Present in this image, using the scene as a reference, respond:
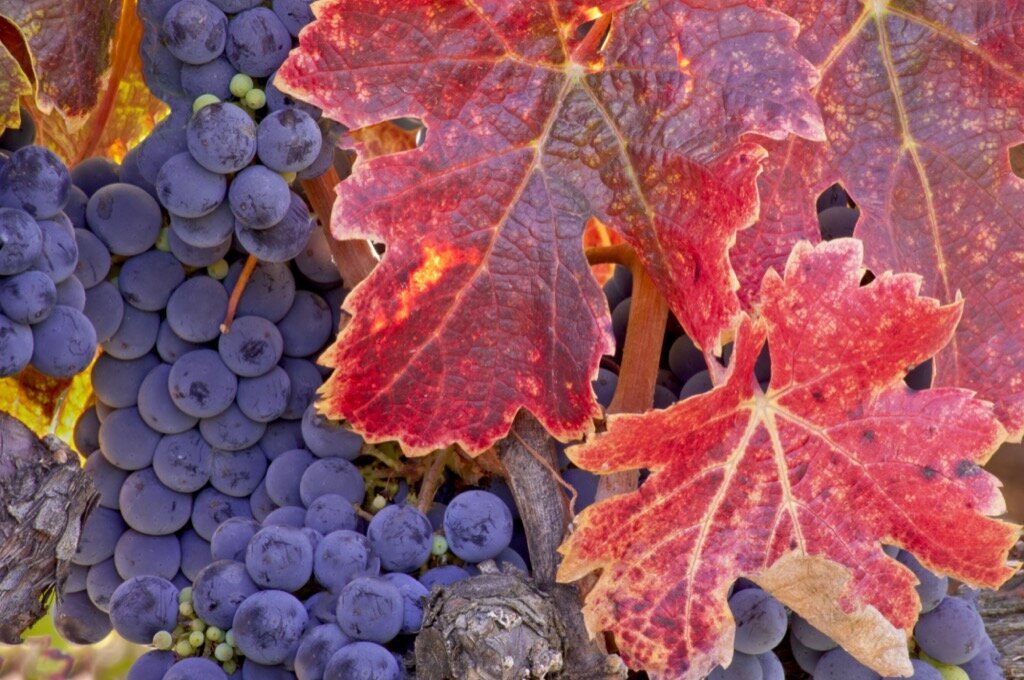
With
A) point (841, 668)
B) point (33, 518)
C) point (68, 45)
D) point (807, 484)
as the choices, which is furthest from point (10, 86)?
point (841, 668)

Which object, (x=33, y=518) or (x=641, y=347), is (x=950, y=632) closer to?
(x=641, y=347)

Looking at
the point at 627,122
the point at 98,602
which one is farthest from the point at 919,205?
the point at 98,602

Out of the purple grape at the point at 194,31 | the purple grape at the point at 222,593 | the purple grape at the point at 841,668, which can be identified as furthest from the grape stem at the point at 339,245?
the purple grape at the point at 841,668

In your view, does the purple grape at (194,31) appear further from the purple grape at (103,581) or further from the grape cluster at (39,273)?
the purple grape at (103,581)

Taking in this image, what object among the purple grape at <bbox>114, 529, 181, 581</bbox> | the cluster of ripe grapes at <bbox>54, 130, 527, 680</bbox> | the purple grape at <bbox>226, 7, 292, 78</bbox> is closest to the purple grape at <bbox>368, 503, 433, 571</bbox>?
the cluster of ripe grapes at <bbox>54, 130, 527, 680</bbox>

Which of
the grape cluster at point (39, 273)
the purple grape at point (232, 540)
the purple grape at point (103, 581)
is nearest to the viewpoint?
the grape cluster at point (39, 273)

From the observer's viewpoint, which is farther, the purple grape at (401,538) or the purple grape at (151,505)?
the purple grape at (151,505)
